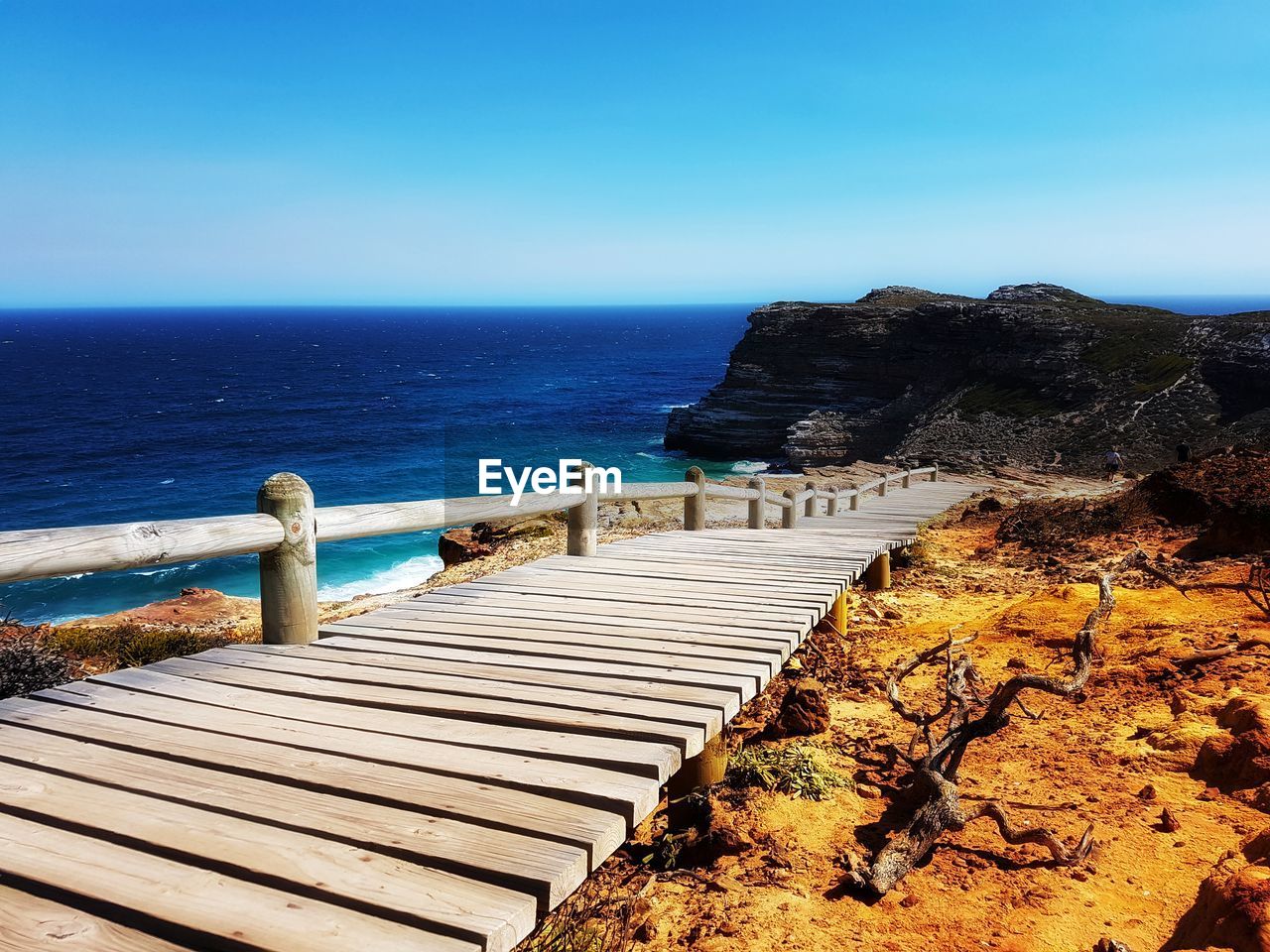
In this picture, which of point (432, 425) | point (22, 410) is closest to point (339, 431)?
point (432, 425)

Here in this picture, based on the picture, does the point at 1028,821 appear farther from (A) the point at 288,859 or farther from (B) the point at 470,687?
(A) the point at 288,859

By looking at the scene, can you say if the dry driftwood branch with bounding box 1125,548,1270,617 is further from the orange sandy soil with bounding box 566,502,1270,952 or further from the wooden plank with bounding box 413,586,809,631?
the wooden plank with bounding box 413,586,809,631

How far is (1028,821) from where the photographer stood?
176 inches

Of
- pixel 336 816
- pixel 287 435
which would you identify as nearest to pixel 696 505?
pixel 336 816

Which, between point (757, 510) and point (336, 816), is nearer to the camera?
point (336, 816)

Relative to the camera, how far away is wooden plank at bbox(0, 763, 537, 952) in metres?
2.13

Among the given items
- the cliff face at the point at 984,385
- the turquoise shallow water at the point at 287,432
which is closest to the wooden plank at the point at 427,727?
the turquoise shallow water at the point at 287,432

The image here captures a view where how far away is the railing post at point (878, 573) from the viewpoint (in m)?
10.3

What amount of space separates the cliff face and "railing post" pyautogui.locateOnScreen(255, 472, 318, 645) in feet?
140

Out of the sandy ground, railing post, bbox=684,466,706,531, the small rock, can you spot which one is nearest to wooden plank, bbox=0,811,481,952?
the sandy ground

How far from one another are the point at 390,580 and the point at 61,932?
2885 centimetres

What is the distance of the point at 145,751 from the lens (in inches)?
123

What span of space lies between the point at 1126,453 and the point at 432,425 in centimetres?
5077

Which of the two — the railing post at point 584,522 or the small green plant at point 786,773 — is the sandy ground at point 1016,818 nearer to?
the small green plant at point 786,773
